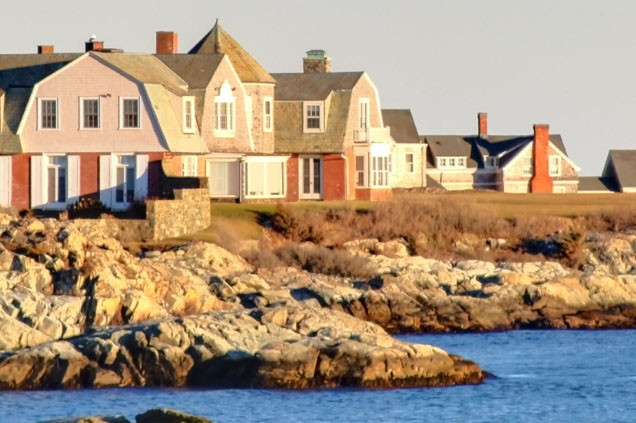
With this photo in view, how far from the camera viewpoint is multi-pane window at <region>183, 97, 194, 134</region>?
6272cm

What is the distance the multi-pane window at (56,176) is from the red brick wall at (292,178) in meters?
9.10

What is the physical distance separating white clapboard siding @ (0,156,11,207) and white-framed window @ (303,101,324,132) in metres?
11.6

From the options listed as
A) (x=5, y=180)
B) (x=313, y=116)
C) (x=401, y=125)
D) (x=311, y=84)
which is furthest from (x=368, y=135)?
(x=401, y=125)

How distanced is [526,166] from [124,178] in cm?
5273

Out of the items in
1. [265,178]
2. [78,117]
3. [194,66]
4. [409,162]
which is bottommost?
[265,178]

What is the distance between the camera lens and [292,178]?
67875 mm

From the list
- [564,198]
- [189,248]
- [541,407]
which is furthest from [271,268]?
[564,198]

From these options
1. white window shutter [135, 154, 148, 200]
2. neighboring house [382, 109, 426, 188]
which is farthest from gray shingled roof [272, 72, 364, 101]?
neighboring house [382, 109, 426, 188]

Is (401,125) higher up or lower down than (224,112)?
higher up

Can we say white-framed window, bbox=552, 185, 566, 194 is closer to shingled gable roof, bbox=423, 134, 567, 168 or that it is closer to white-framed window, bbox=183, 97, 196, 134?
shingled gable roof, bbox=423, 134, 567, 168

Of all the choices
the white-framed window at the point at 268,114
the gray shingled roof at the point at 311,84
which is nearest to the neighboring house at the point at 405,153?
the gray shingled roof at the point at 311,84

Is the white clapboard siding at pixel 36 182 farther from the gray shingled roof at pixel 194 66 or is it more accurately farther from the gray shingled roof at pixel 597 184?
the gray shingled roof at pixel 597 184

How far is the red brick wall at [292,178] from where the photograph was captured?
67.5 m

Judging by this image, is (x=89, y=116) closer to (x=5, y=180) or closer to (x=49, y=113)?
(x=49, y=113)
